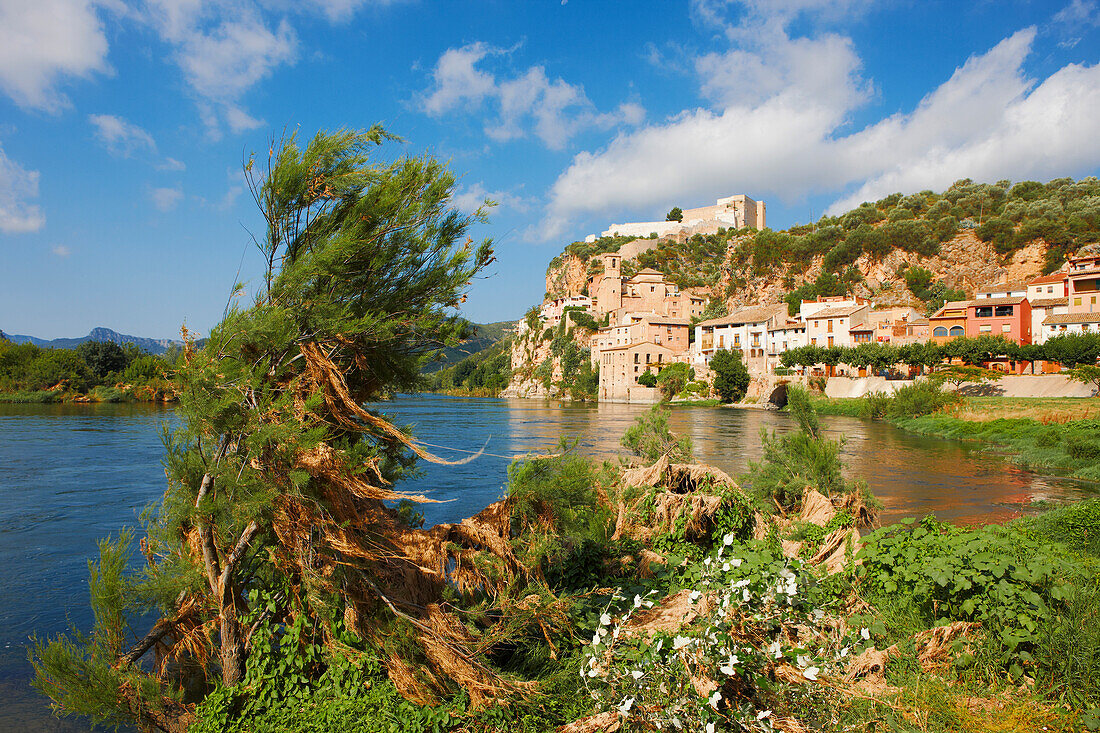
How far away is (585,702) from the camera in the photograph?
3.85 m

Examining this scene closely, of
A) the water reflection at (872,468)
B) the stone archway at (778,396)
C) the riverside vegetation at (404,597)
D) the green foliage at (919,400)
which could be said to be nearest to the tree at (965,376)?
the green foliage at (919,400)

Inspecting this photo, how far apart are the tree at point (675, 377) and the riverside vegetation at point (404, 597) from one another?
4844cm

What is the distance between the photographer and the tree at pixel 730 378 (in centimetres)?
5044

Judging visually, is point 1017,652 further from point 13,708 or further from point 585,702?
point 13,708

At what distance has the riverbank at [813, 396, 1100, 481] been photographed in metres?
16.2

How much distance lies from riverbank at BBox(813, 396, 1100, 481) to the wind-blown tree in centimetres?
1759

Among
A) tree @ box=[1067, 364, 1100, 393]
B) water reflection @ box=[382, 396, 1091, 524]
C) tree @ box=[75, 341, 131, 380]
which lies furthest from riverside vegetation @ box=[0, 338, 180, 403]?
tree @ box=[1067, 364, 1100, 393]

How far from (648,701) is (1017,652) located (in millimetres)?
2480

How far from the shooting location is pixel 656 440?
9.06m

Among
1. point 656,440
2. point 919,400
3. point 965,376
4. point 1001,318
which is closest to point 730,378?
point 965,376

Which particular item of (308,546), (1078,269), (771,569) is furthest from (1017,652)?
(1078,269)

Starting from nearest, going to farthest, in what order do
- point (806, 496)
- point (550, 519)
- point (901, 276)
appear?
point (550, 519)
point (806, 496)
point (901, 276)

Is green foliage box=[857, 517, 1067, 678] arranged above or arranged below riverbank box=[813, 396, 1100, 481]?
above

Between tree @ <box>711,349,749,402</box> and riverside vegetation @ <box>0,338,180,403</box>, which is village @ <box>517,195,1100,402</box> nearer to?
tree @ <box>711,349,749,402</box>
